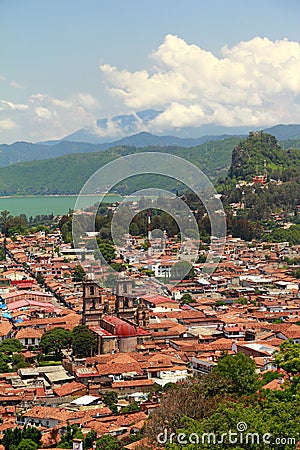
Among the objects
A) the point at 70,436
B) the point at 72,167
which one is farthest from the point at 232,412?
the point at 72,167

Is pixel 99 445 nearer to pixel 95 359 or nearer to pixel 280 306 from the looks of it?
pixel 95 359

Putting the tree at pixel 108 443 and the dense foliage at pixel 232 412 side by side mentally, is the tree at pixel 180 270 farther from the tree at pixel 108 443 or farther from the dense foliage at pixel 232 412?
the tree at pixel 108 443

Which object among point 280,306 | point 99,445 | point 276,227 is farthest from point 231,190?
point 99,445

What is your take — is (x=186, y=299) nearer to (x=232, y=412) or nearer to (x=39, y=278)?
(x=39, y=278)

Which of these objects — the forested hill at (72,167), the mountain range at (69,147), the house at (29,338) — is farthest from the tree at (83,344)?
the mountain range at (69,147)

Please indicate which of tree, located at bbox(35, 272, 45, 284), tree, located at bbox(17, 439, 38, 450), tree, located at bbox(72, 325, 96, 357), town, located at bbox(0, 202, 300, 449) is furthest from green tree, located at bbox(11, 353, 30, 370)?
tree, located at bbox(35, 272, 45, 284)
